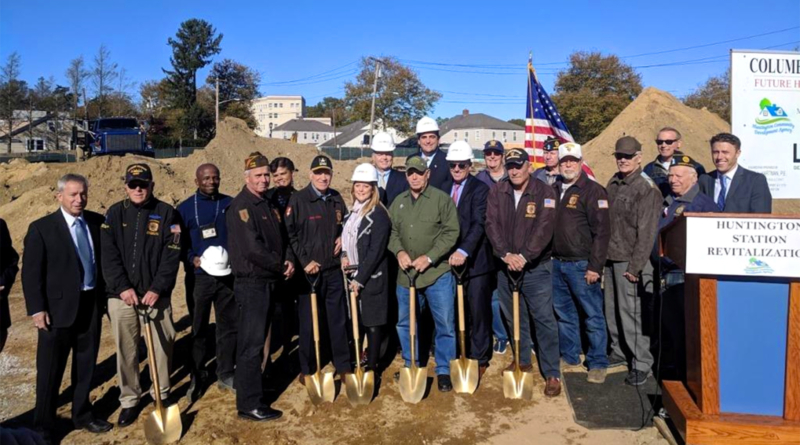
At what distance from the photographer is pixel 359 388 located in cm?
533

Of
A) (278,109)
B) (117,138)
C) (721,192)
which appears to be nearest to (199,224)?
(721,192)

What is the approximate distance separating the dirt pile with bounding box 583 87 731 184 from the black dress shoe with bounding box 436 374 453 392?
14.8 metres

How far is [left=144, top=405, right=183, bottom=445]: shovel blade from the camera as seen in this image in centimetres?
468

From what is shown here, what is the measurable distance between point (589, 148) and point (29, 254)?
2013cm

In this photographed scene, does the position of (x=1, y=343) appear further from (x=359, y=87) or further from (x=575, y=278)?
(x=359, y=87)

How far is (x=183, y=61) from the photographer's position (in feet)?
187

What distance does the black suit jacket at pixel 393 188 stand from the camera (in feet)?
20.9

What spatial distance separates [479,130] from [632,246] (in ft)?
237

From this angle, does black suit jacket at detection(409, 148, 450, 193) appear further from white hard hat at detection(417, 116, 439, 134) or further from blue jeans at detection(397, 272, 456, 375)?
blue jeans at detection(397, 272, 456, 375)

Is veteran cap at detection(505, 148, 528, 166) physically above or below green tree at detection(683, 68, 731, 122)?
below

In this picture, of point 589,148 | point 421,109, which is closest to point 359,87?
point 421,109

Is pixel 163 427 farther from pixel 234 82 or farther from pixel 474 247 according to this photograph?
pixel 234 82

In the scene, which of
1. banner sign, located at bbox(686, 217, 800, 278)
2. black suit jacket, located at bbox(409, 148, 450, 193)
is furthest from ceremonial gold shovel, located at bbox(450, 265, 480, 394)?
banner sign, located at bbox(686, 217, 800, 278)

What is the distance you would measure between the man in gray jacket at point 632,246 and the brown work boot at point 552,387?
72 cm
